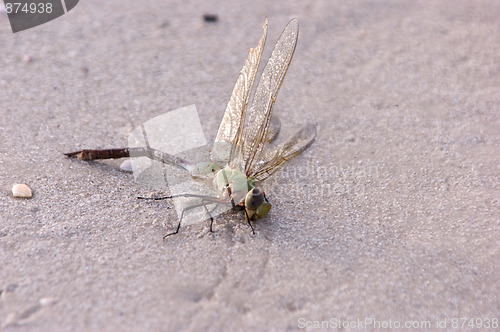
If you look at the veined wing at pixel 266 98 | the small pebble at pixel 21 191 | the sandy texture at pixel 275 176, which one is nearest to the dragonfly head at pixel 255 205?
the sandy texture at pixel 275 176

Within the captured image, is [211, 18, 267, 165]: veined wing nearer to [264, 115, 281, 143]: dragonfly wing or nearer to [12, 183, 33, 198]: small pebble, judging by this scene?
[264, 115, 281, 143]: dragonfly wing

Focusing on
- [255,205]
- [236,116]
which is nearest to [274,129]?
[236,116]

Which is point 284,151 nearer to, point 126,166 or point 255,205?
point 255,205

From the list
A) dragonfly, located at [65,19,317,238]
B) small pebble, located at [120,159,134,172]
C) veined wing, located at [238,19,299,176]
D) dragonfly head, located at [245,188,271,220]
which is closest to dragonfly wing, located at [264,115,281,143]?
dragonfly, located at [65,19,317,238]

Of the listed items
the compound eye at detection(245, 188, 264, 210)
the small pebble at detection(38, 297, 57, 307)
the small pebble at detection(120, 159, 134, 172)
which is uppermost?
the compound eye at detection(245, 188, 264, 210)

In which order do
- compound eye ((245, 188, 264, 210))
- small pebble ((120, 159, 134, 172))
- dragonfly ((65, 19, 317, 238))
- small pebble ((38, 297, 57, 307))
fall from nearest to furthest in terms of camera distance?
small pebble ((38, 297, 57, 307)) → compound eye ((245, 188, 264, 210)) → dragonfly ((65, 19, 317, 238)) → small pebble ((120, 159, 134, 172))

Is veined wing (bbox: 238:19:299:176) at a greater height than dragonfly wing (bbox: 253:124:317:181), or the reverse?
veined wing (bbox: 238:19:299:176)

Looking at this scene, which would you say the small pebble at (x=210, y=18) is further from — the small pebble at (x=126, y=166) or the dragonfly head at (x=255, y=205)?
the dragonfly head at (x=255, y=205)
